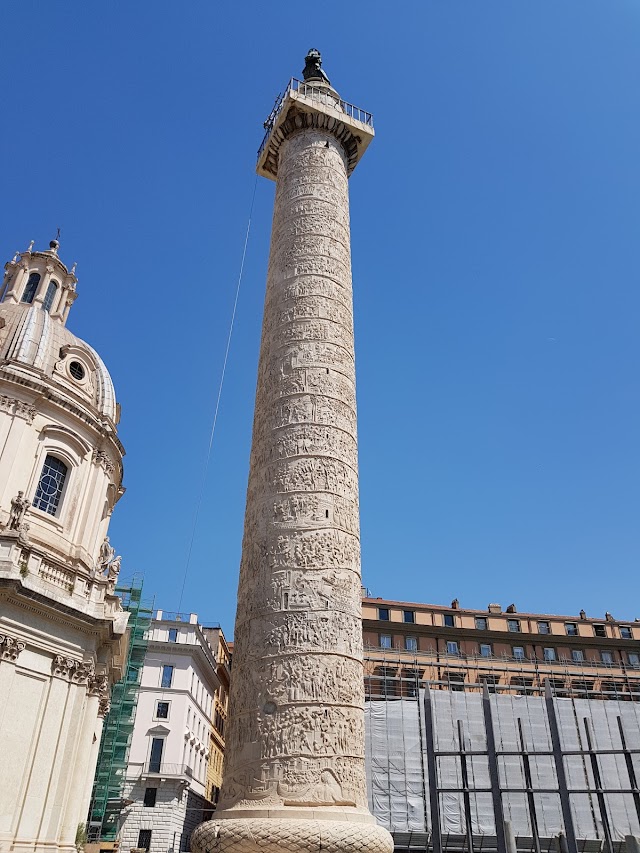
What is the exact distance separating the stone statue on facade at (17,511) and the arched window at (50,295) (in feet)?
30.5

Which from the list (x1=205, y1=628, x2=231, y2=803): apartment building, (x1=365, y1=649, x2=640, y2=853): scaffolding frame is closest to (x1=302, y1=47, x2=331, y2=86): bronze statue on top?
(x1=365, y1=649, x2=640, y2=853): scaffolding frame

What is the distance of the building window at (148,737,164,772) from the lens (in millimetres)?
28469

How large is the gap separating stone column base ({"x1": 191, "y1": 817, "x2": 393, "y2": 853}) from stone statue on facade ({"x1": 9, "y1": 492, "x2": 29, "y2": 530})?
1242 centimetres

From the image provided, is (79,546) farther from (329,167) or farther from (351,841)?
(351,841)

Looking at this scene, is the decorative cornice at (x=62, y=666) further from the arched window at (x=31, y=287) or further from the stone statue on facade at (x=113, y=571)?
the arched window at (x=31, y=287)

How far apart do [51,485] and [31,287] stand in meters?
8.57

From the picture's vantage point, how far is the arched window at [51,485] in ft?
65.5

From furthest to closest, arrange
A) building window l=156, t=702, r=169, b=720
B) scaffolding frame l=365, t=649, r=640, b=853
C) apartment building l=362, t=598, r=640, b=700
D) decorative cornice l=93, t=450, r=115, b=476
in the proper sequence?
apartment building l=362, t=598, r=640, b=700 → building window l=156, t=702, r=169, b=720 → decorative cornice l=93, t=450, r=115, b=476 → scaffolding frame l=365, t=649, r=640, b=853

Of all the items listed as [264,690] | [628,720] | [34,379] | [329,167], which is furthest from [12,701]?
[628,720]

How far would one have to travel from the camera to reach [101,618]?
1795 centimetres

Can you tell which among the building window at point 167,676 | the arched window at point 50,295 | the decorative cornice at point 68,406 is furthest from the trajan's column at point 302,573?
the building window at point 167,676

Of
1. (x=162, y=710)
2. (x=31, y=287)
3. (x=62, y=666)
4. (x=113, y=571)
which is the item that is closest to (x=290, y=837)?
(x=62, y=666)

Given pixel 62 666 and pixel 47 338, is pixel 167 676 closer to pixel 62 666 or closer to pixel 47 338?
pixel 62 666

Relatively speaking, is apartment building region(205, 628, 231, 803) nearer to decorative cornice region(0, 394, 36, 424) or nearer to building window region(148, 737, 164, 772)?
building window region(148, 737, 164, 772)
